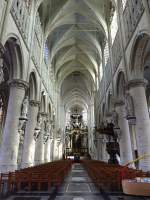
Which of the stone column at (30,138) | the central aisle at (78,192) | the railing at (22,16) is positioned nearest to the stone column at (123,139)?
the central aisle at (78,192)

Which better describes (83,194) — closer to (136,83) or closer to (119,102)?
(136,83)

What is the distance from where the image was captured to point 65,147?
4050cm

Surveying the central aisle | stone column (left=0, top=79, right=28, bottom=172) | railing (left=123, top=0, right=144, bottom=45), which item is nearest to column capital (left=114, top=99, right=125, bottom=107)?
railing (left=123, top=0, right=144, bottom=45)

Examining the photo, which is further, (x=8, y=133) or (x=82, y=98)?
(x=82, y=98)

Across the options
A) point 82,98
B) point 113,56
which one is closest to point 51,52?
point 113,56

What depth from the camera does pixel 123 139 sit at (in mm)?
13672

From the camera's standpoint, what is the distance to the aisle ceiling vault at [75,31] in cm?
1864

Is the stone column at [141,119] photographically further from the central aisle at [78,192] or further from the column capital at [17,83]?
the column capital at [17,83]

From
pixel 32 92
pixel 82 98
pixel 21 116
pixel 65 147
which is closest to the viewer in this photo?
pixel 21 116

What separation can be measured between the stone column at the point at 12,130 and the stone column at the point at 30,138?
3.11m

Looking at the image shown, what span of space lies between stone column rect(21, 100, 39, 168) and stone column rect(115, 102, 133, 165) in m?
6.78

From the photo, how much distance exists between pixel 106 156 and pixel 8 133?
15.7m

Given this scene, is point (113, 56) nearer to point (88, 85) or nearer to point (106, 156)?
point (106, 156)

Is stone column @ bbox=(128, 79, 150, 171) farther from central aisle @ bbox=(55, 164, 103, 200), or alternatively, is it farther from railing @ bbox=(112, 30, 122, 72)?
railing @ bbox=(112, 30, 122, 72)
